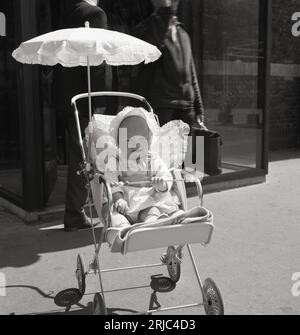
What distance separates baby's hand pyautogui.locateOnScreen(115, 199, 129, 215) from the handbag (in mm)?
3373

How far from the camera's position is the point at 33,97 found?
552cm

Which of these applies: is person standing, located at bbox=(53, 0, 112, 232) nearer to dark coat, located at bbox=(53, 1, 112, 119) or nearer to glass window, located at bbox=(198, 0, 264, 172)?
dark coat, located at bbox=(53, 1, 112, 119)

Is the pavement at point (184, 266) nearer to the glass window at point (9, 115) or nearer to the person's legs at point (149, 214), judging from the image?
Answer: the glass window at point (9, 115)

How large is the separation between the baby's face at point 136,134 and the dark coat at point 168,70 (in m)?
2.28

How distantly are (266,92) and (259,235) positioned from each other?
3.07m

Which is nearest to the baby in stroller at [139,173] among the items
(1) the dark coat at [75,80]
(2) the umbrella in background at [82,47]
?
(2) the umbrella in background at [82,47]

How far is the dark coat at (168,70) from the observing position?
241 inches

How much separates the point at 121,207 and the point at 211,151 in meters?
3.74

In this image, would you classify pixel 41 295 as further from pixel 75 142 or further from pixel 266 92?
pixel 266 92

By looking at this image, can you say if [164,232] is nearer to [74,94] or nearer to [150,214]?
[150,214]

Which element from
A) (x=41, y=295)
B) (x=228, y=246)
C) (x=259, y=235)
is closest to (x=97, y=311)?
(x=41, y=295)

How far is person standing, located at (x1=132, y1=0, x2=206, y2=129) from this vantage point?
A: 6125mm

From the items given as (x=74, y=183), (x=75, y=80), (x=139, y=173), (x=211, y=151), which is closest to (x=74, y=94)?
(x=75, y=80)

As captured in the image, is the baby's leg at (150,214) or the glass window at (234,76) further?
A: the glass window at (234,76)
